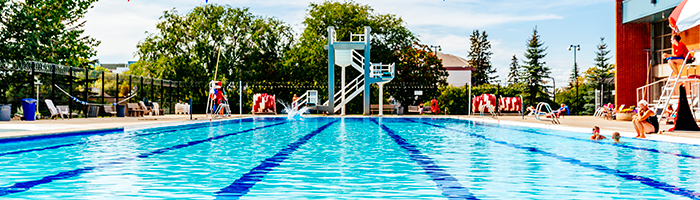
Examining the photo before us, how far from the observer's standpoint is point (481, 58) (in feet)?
225

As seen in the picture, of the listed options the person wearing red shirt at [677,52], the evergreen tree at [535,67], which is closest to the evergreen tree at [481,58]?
the evergreen tree at [535,67]

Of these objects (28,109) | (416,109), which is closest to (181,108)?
(28,109)

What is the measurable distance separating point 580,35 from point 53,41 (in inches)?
1493

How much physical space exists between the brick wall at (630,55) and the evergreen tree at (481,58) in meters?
43.1

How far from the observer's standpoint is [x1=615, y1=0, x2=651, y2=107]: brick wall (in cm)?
2434

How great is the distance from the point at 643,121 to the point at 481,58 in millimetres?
60203

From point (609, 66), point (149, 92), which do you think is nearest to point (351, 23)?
point (149, 92)

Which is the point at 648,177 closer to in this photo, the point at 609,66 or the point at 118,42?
the point at 118,42

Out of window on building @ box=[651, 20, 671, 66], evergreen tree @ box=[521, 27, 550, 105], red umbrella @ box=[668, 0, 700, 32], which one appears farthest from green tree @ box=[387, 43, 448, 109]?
red umbrella @ box=[668, 0, 700, 32]

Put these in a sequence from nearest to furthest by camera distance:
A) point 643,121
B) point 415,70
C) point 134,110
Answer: point 643,121 < point 134,110 < point 415,70

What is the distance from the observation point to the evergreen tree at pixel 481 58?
223 feet

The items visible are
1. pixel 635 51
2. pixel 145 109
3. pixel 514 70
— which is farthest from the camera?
→ pixel 514 70

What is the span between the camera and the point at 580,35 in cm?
4234

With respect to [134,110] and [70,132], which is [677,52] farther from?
[134,110]
